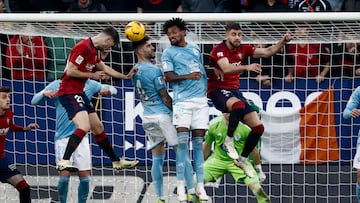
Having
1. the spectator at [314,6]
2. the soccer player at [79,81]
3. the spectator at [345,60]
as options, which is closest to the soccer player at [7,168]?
the soccer player at [79,81]

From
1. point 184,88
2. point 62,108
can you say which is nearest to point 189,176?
point 184,88

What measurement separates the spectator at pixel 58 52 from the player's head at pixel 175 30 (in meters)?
2.31

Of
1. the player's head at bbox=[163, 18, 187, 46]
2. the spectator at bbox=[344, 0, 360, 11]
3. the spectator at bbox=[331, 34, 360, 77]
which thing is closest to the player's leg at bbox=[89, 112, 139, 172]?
the player's head at bbox=[163, 18, 187, 46]

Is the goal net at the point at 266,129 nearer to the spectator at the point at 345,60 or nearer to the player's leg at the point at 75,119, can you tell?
the spectator at the point at 345,60

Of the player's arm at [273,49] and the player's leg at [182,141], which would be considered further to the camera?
the player's arm at [273,49]

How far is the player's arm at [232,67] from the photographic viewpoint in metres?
15.8

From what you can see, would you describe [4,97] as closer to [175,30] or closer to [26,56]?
[26,56]

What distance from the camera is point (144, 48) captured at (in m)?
16.1

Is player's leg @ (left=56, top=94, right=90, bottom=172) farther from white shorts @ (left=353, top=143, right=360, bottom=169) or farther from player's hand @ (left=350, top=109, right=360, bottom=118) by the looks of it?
white shorts @ (left=353, top=143, right=360, bottom=169)

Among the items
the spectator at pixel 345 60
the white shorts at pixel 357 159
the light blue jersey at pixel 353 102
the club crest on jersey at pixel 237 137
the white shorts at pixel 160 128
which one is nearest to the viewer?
the white shorts at pixel 160 128

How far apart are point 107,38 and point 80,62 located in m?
0.43

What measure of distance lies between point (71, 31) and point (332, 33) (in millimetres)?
3207

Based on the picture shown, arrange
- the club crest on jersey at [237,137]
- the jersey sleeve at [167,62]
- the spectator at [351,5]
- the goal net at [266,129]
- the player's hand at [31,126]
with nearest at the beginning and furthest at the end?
the jersey sleeve at [167,62] → the player's hand at [31,126] → the club crest on jersey at [237,137] → the goal net at [266,129] → the spectator at [351,5]

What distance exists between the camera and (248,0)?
19922 mm
